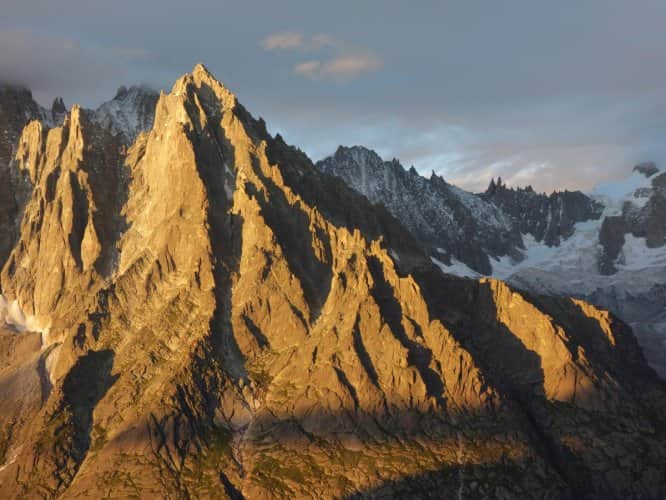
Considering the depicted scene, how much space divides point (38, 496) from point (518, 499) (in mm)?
131004

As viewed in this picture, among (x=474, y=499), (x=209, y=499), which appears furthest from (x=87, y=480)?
(x=474, y=499)

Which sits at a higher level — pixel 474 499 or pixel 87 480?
pixel 87 480

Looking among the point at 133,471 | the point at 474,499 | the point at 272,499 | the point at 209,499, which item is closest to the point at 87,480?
the point at 133,471

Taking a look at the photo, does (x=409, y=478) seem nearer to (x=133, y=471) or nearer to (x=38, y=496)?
(x=133, y=471)

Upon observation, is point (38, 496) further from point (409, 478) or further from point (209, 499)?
point (409, 478)

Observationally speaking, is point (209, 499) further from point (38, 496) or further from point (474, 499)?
point (474, 499)

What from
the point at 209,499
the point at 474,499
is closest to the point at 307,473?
the point at 209,499

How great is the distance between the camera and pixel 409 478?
19688 cm

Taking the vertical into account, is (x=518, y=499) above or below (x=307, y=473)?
below

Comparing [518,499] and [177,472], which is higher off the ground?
[177,472]

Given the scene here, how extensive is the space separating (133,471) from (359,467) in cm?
6226

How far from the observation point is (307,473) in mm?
198750

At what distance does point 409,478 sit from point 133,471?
2988 inches

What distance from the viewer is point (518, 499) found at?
646 ft
